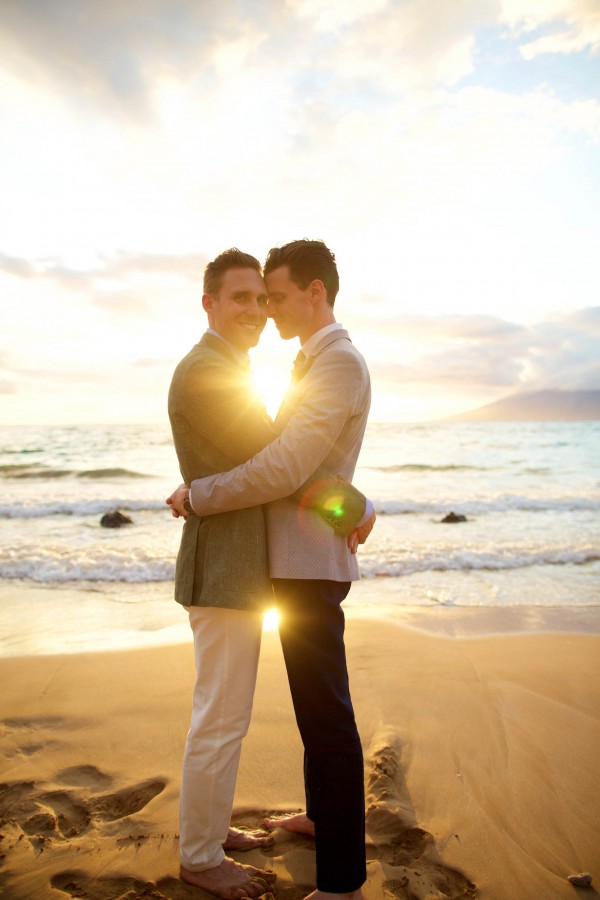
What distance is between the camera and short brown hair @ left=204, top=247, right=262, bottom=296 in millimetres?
2549

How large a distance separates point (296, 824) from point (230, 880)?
0.49m

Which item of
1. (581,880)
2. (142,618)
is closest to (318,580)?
(581,880)

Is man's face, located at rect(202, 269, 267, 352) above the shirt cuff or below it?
above

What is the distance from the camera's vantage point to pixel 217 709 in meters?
2.36

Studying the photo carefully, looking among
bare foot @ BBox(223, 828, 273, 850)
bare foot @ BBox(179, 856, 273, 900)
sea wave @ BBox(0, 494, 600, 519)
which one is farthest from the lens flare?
sea wave @ BBox(0, 494, 600, 519)

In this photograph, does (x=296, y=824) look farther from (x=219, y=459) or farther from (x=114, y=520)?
(x=114, y=520)

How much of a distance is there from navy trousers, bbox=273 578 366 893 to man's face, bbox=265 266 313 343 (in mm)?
1124

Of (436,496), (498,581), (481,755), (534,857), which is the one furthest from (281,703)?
(436,496)

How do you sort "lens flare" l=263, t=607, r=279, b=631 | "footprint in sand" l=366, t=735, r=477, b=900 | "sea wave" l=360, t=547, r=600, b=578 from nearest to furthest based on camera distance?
"footprint in sand" l=366, t=735, r=477, b=900 → "lens flare" l=263, t=607, r=279, b=631 → "sea wave" l=360, t=547, r=600, b=578

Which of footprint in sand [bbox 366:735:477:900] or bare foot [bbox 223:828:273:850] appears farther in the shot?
bare foot [bbox 223:828:273:850]

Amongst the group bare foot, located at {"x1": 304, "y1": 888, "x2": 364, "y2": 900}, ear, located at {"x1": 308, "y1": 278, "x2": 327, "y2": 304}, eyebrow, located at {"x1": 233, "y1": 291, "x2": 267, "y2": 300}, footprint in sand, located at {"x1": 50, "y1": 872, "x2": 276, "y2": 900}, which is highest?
ear, located at {"x1": 308, "y1": 278, "x2": 327, "y2": 304}

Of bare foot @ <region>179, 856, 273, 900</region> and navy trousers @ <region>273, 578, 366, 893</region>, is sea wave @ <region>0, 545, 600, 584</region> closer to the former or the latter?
bare foot @ <region>179, 856, 273, 900</region>

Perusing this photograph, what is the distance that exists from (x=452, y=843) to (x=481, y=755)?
80 cm

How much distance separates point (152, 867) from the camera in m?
2.57
